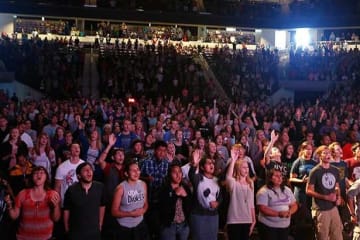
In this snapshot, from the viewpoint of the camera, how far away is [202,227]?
7.62 m

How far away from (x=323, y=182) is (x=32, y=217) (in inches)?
154

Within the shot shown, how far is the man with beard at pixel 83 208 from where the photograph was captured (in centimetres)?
685

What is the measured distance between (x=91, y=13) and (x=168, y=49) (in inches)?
251

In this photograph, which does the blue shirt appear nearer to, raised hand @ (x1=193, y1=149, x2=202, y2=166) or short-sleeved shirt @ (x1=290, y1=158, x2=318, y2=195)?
raised hand @ (x1=193, y1=149, x2=202, y2=166)

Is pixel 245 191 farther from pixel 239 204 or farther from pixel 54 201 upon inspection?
pixel 54 201

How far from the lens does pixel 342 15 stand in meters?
35.8

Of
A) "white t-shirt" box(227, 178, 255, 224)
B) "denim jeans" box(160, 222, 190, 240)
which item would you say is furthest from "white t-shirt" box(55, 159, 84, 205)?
"white t-shirt" box(227, 178, 255, 224)

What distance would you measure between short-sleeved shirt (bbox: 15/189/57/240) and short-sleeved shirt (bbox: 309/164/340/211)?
3.59 metres

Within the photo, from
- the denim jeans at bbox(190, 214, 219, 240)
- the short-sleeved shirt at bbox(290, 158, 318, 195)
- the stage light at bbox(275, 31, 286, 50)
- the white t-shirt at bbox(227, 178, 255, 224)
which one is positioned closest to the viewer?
the denim jeans at bbox(190, 214, 219, 240)

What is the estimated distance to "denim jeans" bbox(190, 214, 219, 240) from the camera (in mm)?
7613

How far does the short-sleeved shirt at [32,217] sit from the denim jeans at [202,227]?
1.84 meters

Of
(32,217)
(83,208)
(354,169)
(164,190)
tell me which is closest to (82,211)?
(83,208)

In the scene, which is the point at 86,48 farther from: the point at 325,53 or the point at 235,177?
the point at 235,177

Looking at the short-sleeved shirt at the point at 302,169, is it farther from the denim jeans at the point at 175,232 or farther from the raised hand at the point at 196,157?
the denim jeans at the point at 175,232
